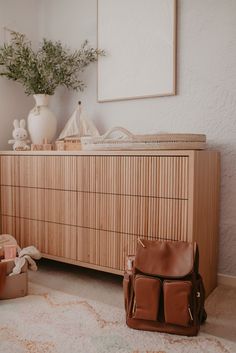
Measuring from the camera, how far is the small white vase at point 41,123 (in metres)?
2.47

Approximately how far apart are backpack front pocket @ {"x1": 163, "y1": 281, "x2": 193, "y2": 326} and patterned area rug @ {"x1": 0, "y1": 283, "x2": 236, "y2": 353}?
86 mm

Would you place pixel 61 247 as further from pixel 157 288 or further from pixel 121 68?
pixel 121 68

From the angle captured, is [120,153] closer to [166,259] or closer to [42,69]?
[166,259]

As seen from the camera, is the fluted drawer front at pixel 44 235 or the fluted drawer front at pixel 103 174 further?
the fluted drawer front at pixel 44 235

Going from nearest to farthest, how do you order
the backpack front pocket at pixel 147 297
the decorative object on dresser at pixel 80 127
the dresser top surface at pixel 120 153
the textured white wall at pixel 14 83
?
the backpack front pocket at pixel 147 297 < the dresser top surface at pixel 120 153 < the decorative object on dresser at pixel 80 127 < the textured white wall at pixel 14 83

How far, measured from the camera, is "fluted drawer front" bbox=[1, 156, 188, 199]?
1.74 metres

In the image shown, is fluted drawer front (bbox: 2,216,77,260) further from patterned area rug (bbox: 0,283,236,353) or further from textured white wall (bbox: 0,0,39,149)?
textured white wall (bbox: 0,0,39,149)

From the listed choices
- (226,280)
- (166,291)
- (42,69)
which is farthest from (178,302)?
(42,69)

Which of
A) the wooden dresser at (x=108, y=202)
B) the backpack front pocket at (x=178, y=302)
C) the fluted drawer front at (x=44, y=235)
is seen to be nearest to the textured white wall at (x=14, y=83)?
the wooden dresser at (x=108, y=202)

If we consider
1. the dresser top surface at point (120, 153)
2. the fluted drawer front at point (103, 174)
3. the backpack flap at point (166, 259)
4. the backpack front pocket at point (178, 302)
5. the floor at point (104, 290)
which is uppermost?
the dresser top surface at point (120, 153)

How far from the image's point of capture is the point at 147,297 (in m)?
1.49

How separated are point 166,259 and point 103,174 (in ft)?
2.13

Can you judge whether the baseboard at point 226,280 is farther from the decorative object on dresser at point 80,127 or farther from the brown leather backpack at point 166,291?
the decorative object on dresser at point 80,127

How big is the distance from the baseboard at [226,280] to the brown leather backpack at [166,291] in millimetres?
555
